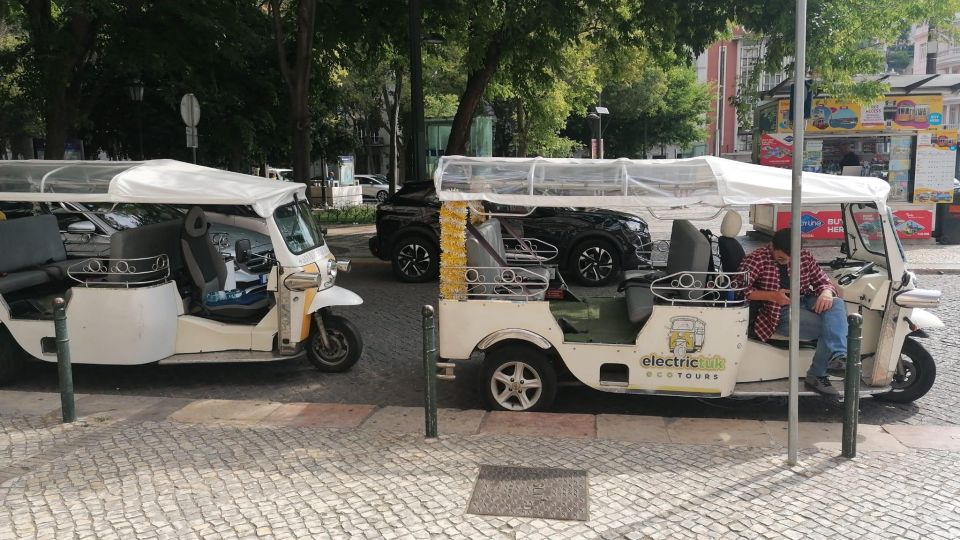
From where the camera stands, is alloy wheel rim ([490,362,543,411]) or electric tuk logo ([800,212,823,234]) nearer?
alloy wheel rim ([490,362,543,411])

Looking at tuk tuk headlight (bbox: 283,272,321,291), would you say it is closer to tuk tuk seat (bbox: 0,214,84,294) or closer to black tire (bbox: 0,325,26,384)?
black tire (bbox: 0,325,26,384)

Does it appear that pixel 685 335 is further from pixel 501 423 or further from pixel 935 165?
pixel 935 165

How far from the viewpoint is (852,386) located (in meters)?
4.68

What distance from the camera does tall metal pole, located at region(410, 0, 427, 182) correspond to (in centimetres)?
1229

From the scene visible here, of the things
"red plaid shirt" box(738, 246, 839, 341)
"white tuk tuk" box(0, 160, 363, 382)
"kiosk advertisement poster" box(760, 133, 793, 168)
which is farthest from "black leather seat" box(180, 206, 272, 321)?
"kiosk advertisement poster" box(760, 133, 793, 168)

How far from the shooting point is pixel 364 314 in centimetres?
966

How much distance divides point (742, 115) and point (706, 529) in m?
14.4

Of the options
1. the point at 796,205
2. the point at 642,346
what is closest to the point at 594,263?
the point at 642,346

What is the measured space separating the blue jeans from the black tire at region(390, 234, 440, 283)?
696cm

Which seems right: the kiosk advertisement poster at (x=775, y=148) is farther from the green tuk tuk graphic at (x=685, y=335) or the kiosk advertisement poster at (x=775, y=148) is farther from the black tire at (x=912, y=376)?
the green tuk tuk graphic at (x=685, y=335)

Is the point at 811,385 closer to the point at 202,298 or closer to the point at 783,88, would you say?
the point at 202,298

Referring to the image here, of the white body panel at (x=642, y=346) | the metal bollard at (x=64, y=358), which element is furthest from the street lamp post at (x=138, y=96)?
the white body panel at (x=642, y=346)

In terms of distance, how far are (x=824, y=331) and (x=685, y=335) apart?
41.9 inches

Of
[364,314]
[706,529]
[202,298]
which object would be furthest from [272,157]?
[706,529]
